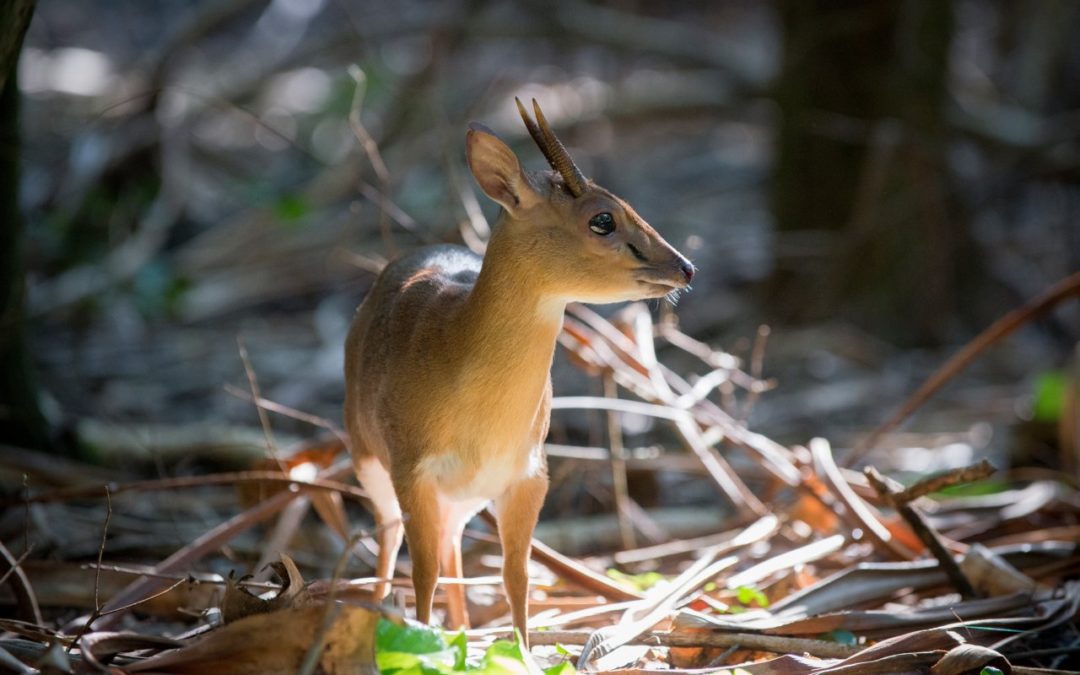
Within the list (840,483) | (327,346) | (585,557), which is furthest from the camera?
(327,346)

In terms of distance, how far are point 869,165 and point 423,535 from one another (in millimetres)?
5832

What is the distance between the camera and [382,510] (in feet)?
13.0

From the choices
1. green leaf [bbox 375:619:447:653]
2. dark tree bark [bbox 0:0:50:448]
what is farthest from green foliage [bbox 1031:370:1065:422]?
dark tree bark [bbox 0:0:50:448]

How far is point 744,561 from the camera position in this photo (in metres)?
4.71

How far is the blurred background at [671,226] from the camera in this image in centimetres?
707

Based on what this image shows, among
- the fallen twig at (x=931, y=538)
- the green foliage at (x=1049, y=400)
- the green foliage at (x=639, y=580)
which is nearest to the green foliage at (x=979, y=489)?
the green foliage at (x=1049, y=400)

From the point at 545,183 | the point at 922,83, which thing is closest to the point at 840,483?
the point at 545,183

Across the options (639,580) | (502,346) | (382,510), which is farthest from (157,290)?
(502,346)

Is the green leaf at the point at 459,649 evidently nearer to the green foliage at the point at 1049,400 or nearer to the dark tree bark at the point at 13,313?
the dark tree bark at the point at 13,313

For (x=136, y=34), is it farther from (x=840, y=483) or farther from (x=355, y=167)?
(x=840, y=483)

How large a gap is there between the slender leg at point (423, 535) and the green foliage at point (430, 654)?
21.3 inches

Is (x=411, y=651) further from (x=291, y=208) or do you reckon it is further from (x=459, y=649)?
A: (x=291, y=208)

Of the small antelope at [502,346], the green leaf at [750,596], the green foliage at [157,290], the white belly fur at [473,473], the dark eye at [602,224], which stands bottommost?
the green foliage at [157,290]

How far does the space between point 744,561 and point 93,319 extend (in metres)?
5.05
